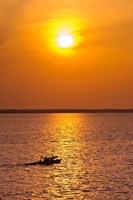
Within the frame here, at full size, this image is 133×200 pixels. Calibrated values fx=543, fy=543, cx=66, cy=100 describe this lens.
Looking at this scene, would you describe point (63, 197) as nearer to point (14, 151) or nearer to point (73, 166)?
point (73, 166)

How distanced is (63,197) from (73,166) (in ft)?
96.3

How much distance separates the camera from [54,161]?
9619cm

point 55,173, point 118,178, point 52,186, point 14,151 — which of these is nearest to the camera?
point 52,186

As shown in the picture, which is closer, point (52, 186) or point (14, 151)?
point (52, 186)

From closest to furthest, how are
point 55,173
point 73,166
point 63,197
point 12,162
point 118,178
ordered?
point 63,197 < point 118,178 < point 55,173 < point 73,166 < point 12,162

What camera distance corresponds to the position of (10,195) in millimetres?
64188

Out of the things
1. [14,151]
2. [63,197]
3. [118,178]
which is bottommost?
[63,197]

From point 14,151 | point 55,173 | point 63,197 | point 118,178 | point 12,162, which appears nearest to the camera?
point 63,197

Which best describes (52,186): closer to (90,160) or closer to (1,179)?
(1,179)

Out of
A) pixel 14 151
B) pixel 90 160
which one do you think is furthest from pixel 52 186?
pixel 14 151

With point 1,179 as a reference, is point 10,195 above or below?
below

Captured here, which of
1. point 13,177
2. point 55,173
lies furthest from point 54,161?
point 13,177

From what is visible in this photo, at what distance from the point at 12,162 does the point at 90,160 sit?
14.7 m

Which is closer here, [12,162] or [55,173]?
[55,173]
